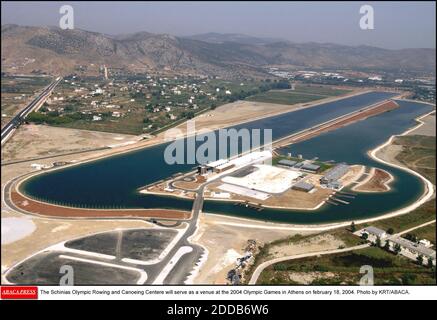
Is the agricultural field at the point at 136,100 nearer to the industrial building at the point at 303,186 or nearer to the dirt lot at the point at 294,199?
the industrial building at the point at 303,186

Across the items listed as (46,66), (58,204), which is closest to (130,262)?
(58,204)

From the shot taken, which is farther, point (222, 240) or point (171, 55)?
point (171, 55)

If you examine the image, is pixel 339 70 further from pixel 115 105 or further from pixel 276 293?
pixel 276 293

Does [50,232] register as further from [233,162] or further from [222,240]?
[233,162]

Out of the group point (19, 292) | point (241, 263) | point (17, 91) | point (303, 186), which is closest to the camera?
point (19, 292)

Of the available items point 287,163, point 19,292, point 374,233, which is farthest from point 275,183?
point 19,292

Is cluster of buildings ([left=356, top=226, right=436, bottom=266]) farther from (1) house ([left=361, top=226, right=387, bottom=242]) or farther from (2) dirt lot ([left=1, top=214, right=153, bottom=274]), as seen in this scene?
(2) dirt lot ([left=1, top=214, right=153, bottom=274])

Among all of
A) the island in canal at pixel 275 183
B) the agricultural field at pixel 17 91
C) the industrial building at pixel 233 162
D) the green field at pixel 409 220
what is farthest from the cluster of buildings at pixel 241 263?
the agricultural field at pixel 17 91

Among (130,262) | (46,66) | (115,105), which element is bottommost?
(130,262)

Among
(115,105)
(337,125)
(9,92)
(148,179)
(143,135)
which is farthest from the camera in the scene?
(9,92)
